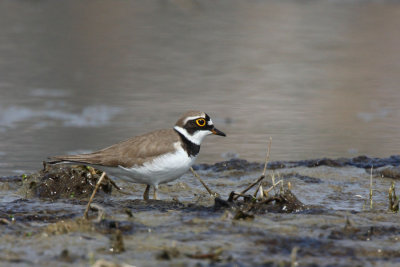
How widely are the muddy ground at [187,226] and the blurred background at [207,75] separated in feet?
6.00

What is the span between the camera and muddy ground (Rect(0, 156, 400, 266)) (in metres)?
5.12

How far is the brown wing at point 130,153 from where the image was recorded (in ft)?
23.4

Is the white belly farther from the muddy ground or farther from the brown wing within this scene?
the muddy ground

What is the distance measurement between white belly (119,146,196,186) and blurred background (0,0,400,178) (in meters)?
2.42

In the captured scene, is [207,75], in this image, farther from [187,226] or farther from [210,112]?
[187,226]

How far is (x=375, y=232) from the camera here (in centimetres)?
587

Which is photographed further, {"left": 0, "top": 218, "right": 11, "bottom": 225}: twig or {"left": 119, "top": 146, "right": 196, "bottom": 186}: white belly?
{"left": 119, "top": 146, "right": 196, "bottom": 186}: white belly

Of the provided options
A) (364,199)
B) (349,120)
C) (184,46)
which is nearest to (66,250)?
(364,199)

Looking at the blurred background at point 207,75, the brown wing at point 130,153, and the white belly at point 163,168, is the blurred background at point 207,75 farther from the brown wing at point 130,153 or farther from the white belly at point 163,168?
the white belly at point 163,168

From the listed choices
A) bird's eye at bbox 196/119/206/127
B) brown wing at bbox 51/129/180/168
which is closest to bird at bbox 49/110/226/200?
brown wing at bbox 51/129/180/168

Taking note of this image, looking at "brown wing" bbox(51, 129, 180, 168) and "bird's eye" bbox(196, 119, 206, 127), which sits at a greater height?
"bird's eye" bbox(196, 119, 206, 127)

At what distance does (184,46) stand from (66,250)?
14885mm

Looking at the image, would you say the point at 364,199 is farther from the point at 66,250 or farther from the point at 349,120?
the point at 349,120

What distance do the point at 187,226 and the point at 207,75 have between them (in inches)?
417
